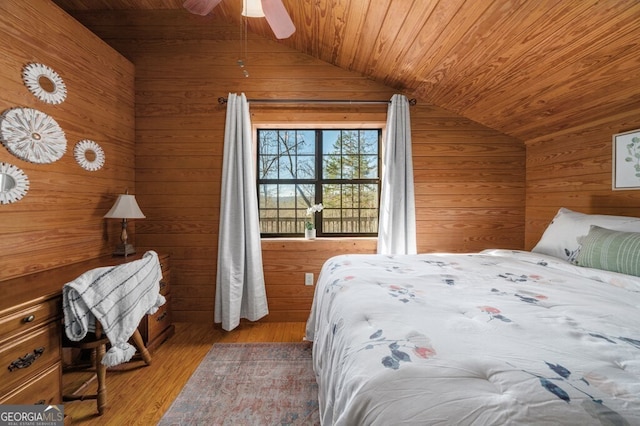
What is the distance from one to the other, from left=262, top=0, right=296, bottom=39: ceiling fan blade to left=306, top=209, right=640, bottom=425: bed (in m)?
1.57

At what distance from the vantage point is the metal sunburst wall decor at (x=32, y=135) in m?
1.54

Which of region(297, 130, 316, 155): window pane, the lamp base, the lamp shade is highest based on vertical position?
region(297, 130, 316, 155): window pane

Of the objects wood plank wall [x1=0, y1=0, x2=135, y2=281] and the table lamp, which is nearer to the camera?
wood plank wall [x1=0, y1=0, x2=135, y2=281]

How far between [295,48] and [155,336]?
2.84 meters

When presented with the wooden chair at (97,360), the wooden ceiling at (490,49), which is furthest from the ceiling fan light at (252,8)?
the wooden chair at (97,360)

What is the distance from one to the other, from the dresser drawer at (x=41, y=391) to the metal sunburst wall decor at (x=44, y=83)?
5.27 ft

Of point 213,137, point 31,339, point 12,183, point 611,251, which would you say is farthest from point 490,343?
point 213,137

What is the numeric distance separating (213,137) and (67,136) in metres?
1.07

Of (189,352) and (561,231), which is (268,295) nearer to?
(189,352)

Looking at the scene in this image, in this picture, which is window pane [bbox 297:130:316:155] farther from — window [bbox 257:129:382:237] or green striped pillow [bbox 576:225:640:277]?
green striped pillow [bbox 576:225:640:277]

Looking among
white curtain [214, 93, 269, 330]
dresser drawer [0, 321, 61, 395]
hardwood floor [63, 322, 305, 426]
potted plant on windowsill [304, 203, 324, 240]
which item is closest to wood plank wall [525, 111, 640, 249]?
potted plant on windowsill [304, 203, 324, 240]

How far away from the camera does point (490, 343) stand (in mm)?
777

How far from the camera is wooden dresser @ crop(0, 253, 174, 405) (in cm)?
116

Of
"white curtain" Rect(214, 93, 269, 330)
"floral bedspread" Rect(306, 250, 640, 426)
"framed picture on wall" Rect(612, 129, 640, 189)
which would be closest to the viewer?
"floral bedspread" Rect(306, 250, 640, 426)
